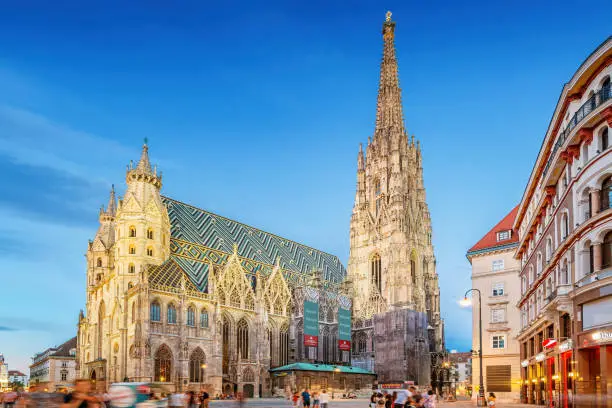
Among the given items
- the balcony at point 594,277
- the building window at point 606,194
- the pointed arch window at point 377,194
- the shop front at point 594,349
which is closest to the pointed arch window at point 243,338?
the pointed arch window at point 377,194

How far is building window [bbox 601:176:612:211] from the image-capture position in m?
24.9

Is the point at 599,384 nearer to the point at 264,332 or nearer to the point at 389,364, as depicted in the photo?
the point at 264,332

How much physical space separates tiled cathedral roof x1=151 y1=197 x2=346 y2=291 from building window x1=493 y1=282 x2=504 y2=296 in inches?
1431

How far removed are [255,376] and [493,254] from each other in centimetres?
3681

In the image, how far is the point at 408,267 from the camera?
100 meters

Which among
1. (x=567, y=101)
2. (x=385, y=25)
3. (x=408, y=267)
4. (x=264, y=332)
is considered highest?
(x=385, y=25)

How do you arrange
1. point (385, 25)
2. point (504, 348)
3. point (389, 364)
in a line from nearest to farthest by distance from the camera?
point (504, 348), point (389, 364), point (385, 25)

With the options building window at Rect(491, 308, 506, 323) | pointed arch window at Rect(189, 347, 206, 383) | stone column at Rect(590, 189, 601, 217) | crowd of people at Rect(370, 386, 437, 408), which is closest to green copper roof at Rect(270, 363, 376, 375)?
pointed arch window at Rect(189, 347, 206, 383)

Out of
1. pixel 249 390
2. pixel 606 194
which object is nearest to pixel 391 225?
pixel 249 390

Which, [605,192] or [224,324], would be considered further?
[224,324]

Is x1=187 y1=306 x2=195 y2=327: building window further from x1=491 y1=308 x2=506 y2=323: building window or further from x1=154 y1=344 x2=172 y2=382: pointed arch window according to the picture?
x1=491 y1=308 x2=506 y2=323: building window

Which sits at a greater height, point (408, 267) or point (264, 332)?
point (408, 267)

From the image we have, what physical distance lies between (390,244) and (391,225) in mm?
3204

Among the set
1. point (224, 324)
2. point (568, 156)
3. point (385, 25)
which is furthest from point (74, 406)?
point (385, 25)
